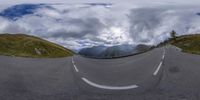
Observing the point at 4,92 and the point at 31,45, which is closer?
the point at 4,92

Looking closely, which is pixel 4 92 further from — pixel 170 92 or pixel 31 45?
pixel 31 45

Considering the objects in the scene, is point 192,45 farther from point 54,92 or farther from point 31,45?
point 54,92

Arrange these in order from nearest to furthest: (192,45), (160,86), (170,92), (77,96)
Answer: (77,96) < (170,92) < (160,86) < (192,45)

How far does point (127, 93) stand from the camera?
934cm

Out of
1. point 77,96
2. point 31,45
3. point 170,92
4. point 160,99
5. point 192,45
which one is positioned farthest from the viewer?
point 192,45

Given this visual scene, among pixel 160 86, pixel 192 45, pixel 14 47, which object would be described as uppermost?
pixel 160 86

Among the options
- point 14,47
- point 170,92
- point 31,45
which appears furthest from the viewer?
point 31,45

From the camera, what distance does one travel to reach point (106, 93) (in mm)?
9516

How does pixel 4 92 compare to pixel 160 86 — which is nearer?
pixel 4 92

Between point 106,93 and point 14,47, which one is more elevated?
point 106,93

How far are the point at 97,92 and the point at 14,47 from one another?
99.0 meters

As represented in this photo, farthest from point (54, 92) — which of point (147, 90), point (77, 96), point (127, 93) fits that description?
point (147, 90)

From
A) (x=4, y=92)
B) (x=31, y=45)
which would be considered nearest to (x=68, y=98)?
(x=4, y=92)

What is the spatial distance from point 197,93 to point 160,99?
1.49 m
